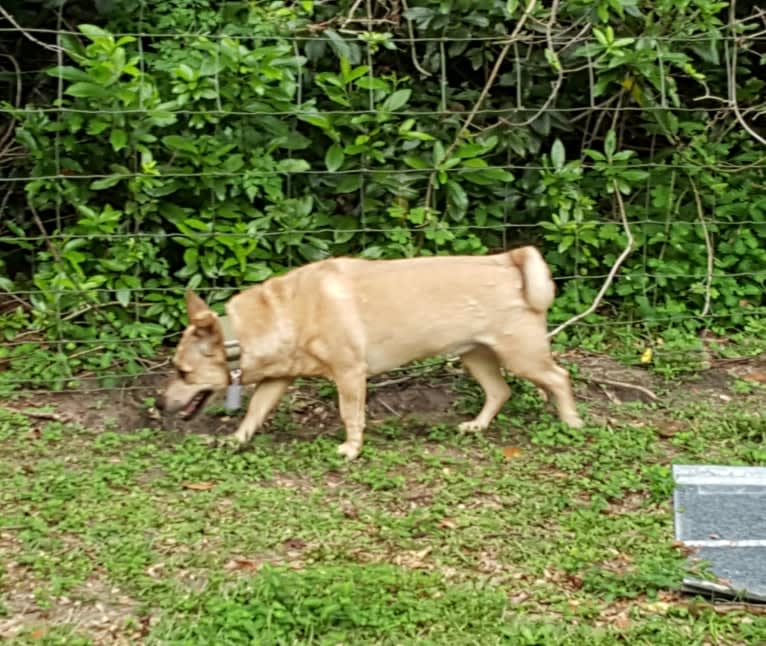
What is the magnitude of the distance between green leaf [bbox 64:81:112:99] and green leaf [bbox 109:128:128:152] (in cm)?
21

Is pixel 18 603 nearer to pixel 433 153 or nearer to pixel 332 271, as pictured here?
pixel 332 271

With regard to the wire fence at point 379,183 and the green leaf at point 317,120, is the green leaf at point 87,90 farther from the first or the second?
the green leaf at point 317,120

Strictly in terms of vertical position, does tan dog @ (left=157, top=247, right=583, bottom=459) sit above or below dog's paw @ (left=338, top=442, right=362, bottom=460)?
above

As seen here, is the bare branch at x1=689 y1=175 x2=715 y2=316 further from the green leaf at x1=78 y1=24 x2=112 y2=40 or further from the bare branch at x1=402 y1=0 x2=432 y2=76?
the green leaf at x1=78 y1=24 x2=112 y2=40

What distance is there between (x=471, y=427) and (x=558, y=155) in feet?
6.34

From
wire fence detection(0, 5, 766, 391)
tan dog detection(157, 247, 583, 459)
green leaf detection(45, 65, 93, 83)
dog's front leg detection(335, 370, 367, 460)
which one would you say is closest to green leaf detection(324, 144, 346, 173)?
wire fence detection(0, 5, 766, 391)

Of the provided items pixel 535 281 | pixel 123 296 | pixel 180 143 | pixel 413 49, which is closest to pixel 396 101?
pixel 413 49

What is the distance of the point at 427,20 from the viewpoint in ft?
22.5

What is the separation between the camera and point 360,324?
5609mm

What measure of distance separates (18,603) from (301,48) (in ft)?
12.6

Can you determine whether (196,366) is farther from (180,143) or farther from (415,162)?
(415,162)

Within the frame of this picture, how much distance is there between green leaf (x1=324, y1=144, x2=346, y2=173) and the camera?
6582mm

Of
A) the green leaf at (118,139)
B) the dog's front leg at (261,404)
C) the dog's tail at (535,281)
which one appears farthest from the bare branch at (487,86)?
the green leaf at (118,139)

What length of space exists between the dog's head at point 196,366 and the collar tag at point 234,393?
4 centimetres
